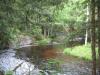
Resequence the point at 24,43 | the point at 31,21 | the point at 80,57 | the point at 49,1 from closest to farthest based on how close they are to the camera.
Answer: the point at 49,1 → the point at 31,21 → the point at 80,57 → the point at 24,43

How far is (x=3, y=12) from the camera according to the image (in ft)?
38.0

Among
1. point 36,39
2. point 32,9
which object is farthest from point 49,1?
point 36,39

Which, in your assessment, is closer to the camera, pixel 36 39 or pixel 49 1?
pixel 49 1

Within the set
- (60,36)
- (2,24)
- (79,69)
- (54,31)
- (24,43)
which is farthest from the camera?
(54,31)

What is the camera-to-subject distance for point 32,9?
38.9ft

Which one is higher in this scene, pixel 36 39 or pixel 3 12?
pixel 3 12

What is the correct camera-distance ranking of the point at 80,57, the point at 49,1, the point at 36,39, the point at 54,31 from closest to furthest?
the point at 49,1
the point at 80,57
the point at 36,39
the point at 54,31

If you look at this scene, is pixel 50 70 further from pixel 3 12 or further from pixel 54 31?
pixel 54 31

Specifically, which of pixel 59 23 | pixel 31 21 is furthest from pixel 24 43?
pixel 31 21

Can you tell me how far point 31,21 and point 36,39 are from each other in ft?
102

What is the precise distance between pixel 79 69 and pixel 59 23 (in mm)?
27556

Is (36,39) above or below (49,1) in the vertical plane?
below

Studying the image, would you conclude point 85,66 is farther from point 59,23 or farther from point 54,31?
point 54,31

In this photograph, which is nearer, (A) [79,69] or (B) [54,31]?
(A) [79,69]
